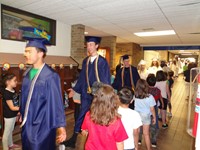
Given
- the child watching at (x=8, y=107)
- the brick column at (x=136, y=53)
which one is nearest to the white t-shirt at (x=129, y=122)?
the child watching at (x=8, y=107)

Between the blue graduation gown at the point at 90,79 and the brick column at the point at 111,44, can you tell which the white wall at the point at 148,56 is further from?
the blue graduation gown at the point at 90,79

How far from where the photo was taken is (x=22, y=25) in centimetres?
367

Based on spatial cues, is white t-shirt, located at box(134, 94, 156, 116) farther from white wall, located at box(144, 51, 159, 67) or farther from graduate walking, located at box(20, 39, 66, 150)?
white wall, located at box(144, 51, 159, 67)

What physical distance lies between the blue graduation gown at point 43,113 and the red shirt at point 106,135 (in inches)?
15.3

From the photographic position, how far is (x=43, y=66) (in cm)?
172

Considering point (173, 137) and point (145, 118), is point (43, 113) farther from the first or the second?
point (173, 137)

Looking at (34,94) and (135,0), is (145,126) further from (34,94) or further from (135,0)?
(135,0)

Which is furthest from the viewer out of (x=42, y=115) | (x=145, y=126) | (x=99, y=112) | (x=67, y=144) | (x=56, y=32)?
(x=56, y=32)

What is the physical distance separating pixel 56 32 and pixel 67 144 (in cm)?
270

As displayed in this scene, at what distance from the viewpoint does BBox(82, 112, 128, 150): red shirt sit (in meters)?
1.35

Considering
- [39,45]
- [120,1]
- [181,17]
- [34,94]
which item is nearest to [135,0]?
[120,1]

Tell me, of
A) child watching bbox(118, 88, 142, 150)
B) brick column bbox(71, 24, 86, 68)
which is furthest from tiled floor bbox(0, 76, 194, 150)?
brick column bbox(71, 24, 86, 68)

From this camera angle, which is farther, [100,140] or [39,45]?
[39,45]

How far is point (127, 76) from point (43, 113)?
2.12 m
